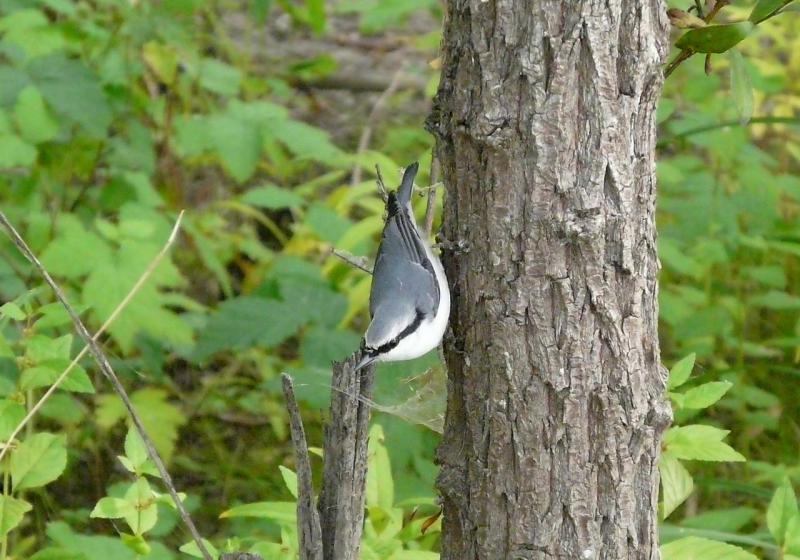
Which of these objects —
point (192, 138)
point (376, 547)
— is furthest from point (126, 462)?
point (192, 138)

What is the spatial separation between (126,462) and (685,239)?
262cm

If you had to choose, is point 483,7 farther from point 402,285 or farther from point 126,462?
point 126,462

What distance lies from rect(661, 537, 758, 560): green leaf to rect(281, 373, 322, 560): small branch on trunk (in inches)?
24.5

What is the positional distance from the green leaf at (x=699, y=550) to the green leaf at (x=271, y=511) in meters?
0.69

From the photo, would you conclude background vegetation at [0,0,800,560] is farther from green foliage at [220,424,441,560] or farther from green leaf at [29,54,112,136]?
green foliage at [220,424,441,560]

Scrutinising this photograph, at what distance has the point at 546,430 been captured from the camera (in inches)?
61.7

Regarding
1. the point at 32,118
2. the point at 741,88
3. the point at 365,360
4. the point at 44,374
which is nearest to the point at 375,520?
the point at 365,360

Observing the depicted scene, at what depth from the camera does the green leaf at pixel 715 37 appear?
1582 mm

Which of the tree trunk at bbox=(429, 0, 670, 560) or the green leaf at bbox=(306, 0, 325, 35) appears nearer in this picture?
the tree trunk at bbox=(429, 0, 670, 560)

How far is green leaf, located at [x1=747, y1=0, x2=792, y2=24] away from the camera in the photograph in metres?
1.66

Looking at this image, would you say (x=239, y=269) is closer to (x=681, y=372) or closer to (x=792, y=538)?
(x=681, y=372)

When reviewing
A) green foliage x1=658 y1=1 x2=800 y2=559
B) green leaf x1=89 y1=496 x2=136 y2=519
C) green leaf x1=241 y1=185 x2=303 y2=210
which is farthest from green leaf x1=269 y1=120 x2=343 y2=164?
green leaf x1=89 y1=496 x2=136 y2=519

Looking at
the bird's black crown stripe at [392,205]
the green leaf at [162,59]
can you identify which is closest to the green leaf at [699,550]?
the bird's black crown stripe at [392,205]

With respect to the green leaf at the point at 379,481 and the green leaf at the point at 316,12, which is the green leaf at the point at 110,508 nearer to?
the green leaf at the point at 379,481
